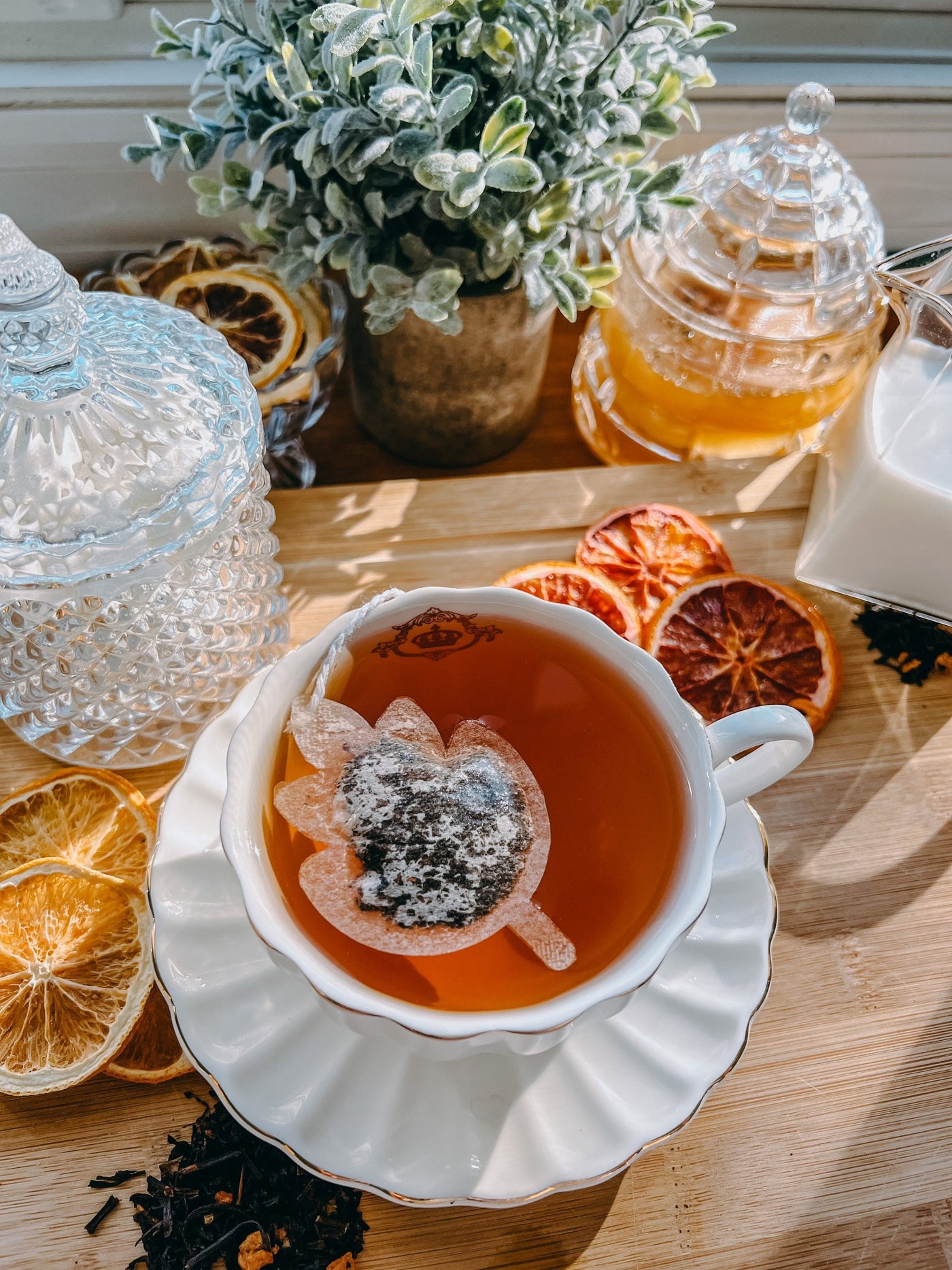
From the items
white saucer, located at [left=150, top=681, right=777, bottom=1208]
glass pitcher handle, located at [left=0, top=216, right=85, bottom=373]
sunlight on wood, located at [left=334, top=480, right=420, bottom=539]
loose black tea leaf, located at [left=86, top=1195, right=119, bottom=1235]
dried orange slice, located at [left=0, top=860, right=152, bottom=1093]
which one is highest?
glass pitcher handle, located at [left=0, top=216, right=85, bottom=373]

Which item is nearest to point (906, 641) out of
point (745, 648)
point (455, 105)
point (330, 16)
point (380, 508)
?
point (745, 648)

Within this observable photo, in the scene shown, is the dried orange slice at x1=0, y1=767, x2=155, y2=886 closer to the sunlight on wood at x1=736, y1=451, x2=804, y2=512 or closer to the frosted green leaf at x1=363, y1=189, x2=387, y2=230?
the frosted green leaf at x1=363, y1=189, x2=387, y2=230

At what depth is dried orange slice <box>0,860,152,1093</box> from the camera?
76cm

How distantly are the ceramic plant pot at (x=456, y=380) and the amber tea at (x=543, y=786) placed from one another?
15.4 inches

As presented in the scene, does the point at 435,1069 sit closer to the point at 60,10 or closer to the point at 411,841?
the point at 411,841

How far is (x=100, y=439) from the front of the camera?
767 mm

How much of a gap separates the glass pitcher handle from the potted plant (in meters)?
0.26

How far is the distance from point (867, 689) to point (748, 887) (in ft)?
1.08

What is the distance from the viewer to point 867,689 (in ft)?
3.34

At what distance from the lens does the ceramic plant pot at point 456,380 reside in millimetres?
1008

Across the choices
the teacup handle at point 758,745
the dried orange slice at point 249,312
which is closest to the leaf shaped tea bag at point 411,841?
the teacup handle at point 758,745

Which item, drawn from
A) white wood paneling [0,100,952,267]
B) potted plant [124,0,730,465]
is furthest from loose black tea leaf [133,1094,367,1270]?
white wood paneling [0,100,952,267]

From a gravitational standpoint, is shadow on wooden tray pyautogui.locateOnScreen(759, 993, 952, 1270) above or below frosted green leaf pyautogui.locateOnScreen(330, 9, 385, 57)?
below

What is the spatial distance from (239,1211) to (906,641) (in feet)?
2.80
